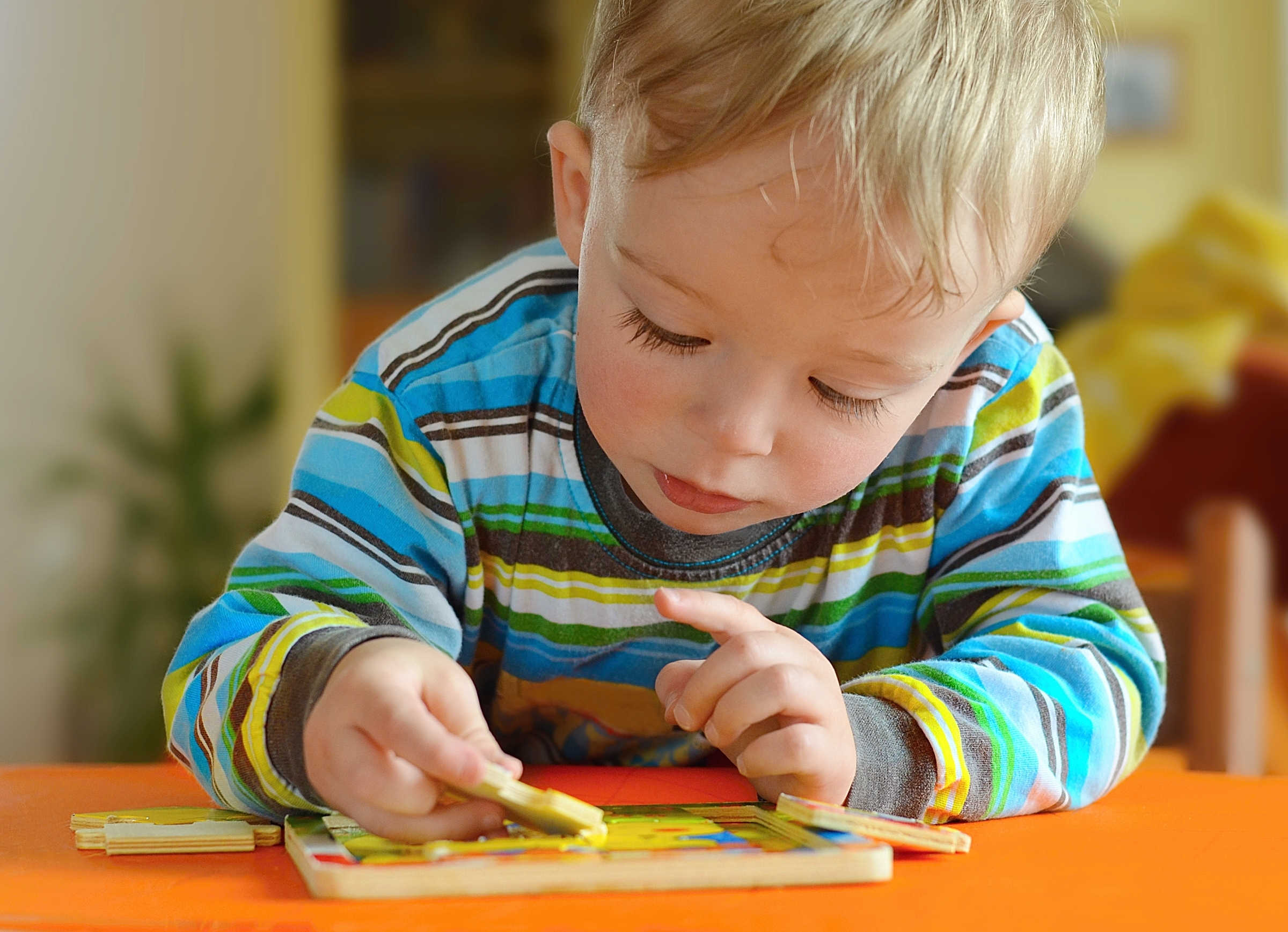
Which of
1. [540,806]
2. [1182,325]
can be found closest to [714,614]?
[540,806]

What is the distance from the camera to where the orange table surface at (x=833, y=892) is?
419 mm

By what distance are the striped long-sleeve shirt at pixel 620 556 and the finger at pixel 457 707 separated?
0.46 ft

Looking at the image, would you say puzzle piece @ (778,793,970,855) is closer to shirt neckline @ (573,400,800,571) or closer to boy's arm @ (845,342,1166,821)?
boy's arm @ (845,342,1166,821)

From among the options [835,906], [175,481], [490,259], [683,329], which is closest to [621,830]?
[835,906]

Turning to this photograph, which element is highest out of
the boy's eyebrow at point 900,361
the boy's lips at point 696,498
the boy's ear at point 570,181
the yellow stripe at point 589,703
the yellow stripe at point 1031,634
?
the boy's ear at point 570,181

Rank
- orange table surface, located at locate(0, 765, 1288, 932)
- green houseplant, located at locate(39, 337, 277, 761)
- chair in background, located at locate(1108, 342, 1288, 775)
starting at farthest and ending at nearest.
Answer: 1. green houseplant, located at locate(39, 337, 277, 761)
2. chair in background, located at locate(1108, 342, 1288, 775)
3. orange table surface, located at locate(0, 765, 1288, 932)

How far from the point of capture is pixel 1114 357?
1.73 meters

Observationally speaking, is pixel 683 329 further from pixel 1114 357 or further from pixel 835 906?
pixel 1114 357

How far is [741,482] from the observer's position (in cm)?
60

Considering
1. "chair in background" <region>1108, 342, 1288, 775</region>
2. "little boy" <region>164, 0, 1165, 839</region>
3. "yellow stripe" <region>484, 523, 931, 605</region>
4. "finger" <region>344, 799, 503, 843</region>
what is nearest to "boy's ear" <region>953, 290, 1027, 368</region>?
"little boy" <region>164, 0, 1165, 839</region>

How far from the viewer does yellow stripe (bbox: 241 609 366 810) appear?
Answer: 58cm

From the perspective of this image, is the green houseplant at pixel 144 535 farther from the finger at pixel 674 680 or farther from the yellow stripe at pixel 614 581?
the finger at pixel 674 680

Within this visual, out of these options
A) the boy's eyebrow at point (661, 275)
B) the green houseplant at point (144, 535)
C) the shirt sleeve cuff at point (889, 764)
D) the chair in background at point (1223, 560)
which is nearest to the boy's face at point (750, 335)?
the boy's eyebrow at point (661, 275)

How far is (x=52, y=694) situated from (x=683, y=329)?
2172 mm
